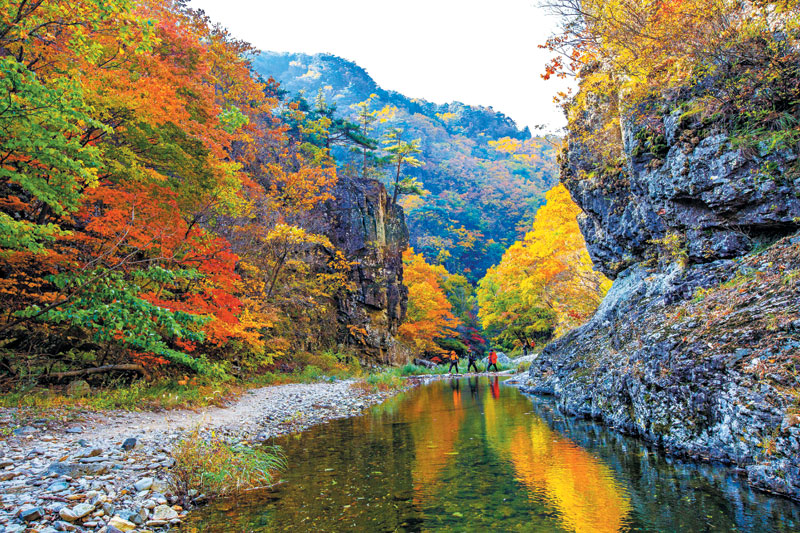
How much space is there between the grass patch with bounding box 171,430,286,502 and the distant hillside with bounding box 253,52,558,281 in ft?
166

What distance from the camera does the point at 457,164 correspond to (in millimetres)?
88500

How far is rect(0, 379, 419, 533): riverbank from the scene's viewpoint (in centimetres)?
450

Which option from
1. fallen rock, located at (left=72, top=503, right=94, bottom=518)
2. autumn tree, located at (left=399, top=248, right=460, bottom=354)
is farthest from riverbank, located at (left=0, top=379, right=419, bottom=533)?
autumn tree, located at (left=399, top=248, right=460, bottom=354)

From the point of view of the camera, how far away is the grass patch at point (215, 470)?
5816 millimetres

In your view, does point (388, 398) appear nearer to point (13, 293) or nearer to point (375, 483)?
point (375, 483)

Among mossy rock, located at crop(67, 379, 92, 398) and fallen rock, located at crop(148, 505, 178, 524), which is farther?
mossy rock, located at crop(67, 379, 92, 398)

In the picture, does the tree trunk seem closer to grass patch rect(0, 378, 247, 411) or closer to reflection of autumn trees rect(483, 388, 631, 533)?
grass patch rect(0, 378, 247, 411)

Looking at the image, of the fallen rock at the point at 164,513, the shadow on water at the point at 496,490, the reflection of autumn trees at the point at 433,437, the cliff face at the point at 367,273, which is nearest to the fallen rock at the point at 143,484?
the fallen rock at the point at 164,513

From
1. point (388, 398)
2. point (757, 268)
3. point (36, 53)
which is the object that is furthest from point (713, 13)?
point (388, 398)

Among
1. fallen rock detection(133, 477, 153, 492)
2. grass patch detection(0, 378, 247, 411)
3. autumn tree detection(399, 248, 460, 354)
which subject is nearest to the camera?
fallen rock detection(133, 477, 153, 492)

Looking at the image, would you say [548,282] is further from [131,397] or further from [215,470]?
[215,470]

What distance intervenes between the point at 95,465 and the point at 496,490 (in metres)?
5.56

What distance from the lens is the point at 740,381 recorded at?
5.79 m

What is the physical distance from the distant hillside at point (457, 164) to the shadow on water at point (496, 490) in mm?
48298
